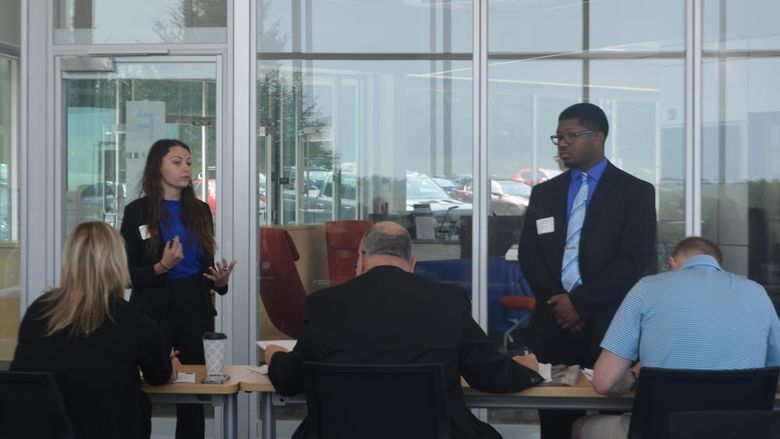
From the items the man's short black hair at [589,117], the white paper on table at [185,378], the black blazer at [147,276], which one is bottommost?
the white paper on table at [185,378]

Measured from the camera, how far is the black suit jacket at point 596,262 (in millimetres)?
4969

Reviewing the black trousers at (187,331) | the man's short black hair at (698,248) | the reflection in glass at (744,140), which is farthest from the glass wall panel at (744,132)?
the black trousers at (187,331)

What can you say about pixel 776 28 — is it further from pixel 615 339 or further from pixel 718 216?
pixel 615 339

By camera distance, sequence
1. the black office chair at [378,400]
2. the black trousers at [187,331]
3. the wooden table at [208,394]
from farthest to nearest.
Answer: the black trousers at [187,331]
the wooden table at [208,394]
the black office chair at [378,400]

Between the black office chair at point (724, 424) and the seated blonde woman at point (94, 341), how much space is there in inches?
69.0

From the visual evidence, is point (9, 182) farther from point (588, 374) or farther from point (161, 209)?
point (588, 374)

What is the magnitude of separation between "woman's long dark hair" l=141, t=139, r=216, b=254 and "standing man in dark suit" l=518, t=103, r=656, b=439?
5.13 ft

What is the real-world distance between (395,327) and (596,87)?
321 centimetres

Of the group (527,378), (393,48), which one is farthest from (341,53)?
(527,378)

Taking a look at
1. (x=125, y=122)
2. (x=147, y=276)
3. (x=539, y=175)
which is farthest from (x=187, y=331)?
(x=539, y=175)

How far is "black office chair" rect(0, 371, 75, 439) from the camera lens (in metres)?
3.32

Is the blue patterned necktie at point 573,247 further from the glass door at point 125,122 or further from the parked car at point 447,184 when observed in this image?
the glass door at point 125,122

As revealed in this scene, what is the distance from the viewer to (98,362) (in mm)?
3557

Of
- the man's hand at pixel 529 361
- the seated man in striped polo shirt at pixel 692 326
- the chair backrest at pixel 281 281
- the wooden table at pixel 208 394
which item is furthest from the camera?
the chair backrest at pixel 281 281
